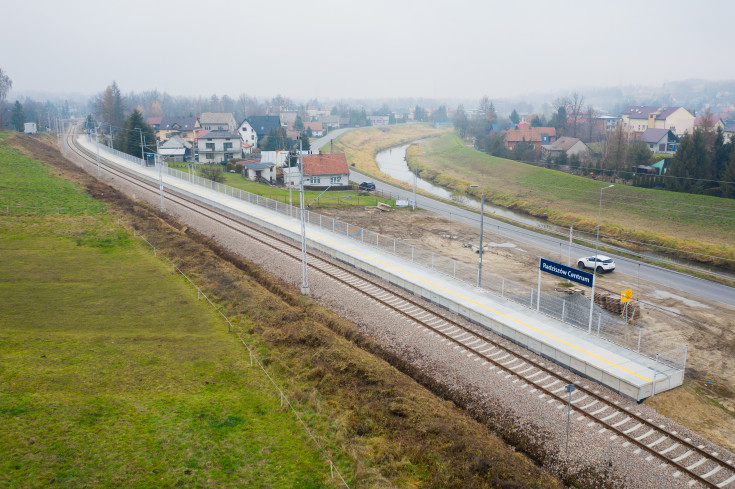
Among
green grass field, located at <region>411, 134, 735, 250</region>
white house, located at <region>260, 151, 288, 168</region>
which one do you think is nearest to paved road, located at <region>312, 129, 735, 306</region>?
green grass field, located at <region>411, 134, 735, 250</region>

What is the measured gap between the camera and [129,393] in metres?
17.5

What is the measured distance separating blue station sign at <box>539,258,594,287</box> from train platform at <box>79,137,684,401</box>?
6.65ft

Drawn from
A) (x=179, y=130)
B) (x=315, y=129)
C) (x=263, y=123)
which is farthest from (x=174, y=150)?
(x=315, y=129)

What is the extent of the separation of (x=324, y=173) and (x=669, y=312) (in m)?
46.9

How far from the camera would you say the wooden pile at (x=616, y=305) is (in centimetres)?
2678

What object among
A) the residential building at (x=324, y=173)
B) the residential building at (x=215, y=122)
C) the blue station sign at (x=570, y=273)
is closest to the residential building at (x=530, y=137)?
the residential building at (x=324, y=173)

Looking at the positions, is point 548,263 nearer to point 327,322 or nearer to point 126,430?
point 327,322

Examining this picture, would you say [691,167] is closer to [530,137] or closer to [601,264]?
[601,264]

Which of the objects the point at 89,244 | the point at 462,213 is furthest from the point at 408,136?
the point at 89,244

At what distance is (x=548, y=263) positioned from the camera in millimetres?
25203

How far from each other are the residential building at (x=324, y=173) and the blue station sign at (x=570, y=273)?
45.2m

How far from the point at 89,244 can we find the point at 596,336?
1244 inches

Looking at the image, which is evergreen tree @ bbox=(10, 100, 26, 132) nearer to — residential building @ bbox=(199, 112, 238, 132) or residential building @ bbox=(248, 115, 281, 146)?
residential building @ bbox=(199, 112, 238, 132)

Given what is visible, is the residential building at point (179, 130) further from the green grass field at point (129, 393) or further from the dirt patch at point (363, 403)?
the dirt patch at point (363, 403)
